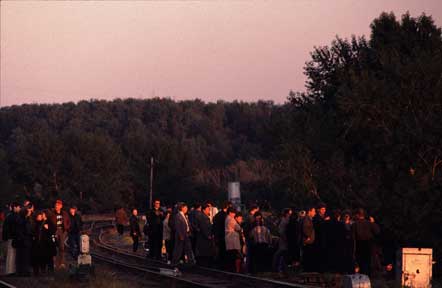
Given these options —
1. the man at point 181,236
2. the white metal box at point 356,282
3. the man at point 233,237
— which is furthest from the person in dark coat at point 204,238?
the white metal box at point 356,282

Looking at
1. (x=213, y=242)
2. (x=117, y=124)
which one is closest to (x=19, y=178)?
(x=117, y=124)

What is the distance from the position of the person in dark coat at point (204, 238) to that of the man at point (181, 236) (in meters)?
0.29

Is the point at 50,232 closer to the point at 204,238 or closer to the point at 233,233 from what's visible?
the point at 204,238

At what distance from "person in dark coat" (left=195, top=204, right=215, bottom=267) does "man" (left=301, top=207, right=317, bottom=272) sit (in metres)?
2.93

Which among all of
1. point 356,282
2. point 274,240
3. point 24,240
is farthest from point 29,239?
point 356,282

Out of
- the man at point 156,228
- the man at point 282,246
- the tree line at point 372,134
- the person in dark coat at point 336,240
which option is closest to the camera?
the person in dark coat at point 336,240

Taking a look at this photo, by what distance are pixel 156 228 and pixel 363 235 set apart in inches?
346

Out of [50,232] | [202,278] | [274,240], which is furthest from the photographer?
[274,240]

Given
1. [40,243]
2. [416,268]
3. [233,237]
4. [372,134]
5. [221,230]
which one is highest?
[372,134]

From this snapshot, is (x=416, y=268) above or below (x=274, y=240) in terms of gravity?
below

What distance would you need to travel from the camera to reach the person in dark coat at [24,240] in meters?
20.7

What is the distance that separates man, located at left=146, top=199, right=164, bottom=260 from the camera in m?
27.2

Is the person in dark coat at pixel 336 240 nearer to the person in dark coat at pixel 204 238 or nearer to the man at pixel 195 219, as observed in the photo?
the person in dark coat at pixel 204 238

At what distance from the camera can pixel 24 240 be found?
20688 millimetres
